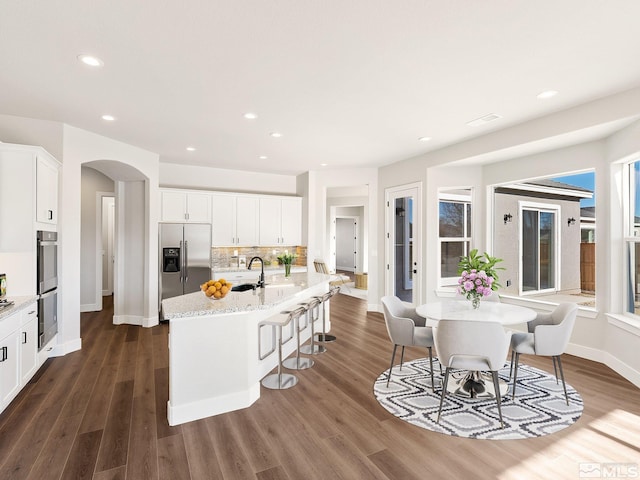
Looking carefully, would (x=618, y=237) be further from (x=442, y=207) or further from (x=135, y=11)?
(x=135, y=11)

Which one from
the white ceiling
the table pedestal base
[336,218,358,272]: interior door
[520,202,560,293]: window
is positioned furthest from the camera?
[336,218,358,272]: interior door

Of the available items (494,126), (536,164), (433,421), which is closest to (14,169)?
(433,421)

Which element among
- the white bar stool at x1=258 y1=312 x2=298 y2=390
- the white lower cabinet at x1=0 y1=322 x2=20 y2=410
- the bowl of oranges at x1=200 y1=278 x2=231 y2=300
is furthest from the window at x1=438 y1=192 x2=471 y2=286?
the white lower cabinet at x1=0 y1=322 x2=20 y2=410

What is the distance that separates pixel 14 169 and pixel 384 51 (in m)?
3.61

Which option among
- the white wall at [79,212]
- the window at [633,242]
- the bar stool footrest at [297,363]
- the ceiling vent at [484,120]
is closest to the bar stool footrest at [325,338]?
the bar stool footrest at [297,363]

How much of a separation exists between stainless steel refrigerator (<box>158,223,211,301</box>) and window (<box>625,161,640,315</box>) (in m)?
5.76

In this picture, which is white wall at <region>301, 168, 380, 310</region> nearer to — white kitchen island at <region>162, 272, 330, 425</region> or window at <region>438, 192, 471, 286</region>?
window at <region>438, 192, 471, 286</region>

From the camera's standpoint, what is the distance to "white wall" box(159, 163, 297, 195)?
644cm

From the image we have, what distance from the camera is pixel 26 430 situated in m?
2.58

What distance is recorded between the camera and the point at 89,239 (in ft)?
22.6

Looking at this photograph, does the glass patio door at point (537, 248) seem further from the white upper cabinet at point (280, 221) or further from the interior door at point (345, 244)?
the interior door at point (345, 244)

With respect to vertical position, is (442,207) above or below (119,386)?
above

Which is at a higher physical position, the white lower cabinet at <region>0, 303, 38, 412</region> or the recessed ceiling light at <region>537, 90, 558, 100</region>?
the recessed ceiling light at <region>537, 90, 558, 100</region>

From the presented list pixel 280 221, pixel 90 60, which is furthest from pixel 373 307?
pixel 90 60
